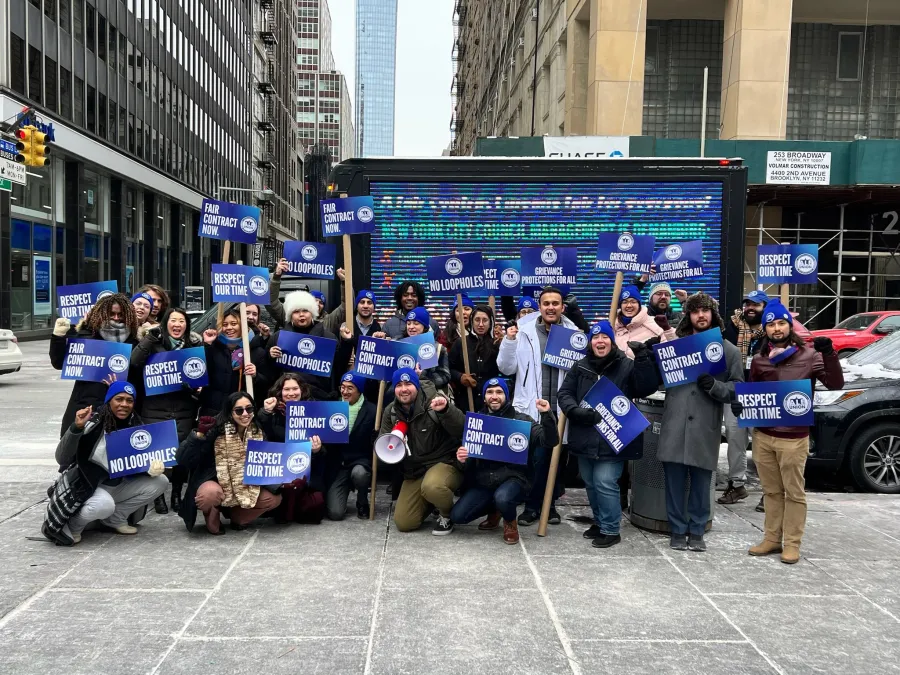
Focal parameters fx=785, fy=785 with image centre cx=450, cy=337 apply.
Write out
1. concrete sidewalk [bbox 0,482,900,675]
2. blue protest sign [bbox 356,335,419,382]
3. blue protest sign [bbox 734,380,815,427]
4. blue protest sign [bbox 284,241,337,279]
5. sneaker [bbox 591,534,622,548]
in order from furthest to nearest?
blue protest sign [bbox 284,241,337,279] → blue protest sign [bbox 356,335,419,382] → sneaker [bbox 591,534,622,548] → blue protest sign [bbox 734,380,815,427] → concrete sidewalk [bbox 0,482,900,675]

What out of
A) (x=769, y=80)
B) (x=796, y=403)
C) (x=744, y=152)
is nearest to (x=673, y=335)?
(x=796, y=403)

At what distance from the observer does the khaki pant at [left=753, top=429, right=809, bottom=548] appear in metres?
5.63

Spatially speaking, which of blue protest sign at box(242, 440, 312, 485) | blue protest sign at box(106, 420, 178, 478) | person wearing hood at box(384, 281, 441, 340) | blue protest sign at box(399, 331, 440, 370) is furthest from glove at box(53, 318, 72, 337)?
blue protest sign at box(399, 331, 440, 370)

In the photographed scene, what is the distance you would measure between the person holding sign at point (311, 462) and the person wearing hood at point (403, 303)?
1.18 metres

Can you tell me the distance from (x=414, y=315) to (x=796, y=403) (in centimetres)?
314

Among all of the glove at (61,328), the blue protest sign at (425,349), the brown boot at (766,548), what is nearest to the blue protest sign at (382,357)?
the blue protest sign at (425,349)

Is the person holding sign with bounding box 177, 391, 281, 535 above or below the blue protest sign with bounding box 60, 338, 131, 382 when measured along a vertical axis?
below

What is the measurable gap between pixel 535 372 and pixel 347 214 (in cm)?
228

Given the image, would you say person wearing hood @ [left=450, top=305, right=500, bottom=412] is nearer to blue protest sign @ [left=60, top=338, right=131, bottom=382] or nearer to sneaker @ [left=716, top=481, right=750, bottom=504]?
sneaker @ [left=716, top=481, right=750, bottom=504]

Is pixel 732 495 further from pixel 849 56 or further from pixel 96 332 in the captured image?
pixel 849 56

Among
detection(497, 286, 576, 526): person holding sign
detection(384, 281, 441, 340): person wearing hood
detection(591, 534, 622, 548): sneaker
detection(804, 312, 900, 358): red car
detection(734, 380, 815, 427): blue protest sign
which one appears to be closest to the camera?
detection(734, 380, 815, 427): blue protest sign

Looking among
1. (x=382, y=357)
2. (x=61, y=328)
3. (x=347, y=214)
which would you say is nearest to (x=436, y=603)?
(x=382, y=357)

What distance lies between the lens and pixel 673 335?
21.6ft

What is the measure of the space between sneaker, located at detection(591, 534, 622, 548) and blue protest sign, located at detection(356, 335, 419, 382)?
2.00m
